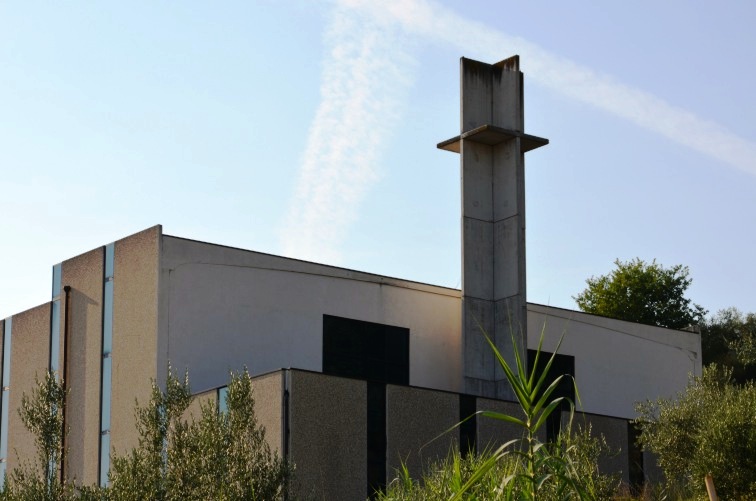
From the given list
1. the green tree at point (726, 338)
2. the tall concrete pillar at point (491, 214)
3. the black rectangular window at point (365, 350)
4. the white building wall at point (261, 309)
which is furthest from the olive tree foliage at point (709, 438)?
the green tree at point (726, 338)

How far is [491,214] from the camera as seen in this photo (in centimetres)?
3394

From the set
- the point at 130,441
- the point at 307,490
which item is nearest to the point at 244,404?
the point at 307,490

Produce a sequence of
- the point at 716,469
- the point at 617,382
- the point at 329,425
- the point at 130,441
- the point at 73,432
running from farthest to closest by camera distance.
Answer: the point at 617,382, the point at 73,432, the point at 130,441, the point at 329,425, the point at 716,469

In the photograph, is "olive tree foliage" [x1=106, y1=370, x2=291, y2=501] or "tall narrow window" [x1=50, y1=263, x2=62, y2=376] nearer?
"olive tree foliage" [x1=106, y1=370, x2=291, y2=501]

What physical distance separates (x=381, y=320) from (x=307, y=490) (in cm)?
823

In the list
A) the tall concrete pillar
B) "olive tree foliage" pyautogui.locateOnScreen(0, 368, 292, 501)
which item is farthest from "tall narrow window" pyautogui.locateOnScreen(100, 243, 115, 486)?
"olive tree foliage" pyautogui.locateOnScreen(0, 368, 292, 501)

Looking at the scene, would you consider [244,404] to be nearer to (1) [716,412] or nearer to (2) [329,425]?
(2) [329,425]

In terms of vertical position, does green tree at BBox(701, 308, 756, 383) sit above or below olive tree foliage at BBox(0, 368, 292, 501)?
above

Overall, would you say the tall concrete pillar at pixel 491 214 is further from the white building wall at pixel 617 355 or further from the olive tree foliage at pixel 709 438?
the olive tree foliage at pixel 709 438

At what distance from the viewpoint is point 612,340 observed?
38406mm

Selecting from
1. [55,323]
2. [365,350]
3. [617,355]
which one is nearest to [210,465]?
[365,350]

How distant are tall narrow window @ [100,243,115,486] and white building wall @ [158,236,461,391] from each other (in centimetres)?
268

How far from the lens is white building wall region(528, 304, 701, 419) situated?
36.6 meters

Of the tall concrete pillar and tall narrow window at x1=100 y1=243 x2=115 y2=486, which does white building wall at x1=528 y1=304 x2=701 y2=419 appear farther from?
tall narrow window at x1=100 y1=243 x2=115 y2=486
